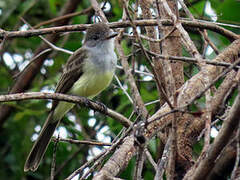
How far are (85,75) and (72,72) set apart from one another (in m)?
0.20

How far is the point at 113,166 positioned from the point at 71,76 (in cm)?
246

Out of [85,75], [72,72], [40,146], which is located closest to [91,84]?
[85,75]

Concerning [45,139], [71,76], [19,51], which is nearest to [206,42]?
[71,76]

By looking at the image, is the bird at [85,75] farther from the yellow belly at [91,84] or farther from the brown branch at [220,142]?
the brown branch at [220,142]

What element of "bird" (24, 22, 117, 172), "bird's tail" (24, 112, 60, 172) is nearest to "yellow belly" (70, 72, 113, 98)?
"bird" (24, 22, 117, 172)

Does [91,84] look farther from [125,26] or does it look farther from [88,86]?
[125,26]

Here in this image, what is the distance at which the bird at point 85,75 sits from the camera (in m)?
4.79

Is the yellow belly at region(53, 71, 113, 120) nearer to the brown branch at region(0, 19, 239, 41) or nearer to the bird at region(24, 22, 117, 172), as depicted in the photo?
the bird at region(24, 22, 117, 172)

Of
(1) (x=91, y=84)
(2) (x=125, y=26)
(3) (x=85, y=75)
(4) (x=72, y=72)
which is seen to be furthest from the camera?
(4) (x=72, y=72)

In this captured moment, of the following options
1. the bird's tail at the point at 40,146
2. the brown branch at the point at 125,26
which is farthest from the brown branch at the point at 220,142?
the bird's tail at the point at 40,146

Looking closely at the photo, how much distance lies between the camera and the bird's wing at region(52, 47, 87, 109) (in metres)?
5.07

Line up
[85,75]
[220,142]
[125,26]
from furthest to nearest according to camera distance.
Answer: [85,75]
[125,26]
[220,142]

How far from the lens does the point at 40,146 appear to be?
16.5ft

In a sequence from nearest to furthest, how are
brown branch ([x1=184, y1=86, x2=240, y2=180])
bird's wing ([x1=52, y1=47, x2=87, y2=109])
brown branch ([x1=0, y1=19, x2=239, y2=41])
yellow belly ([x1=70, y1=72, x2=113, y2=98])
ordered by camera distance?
brown branch ([x1=184, y1=86, x2=240, y2=180])
brown branch ([x1=0, y1=19, x2=239, y2=41])
yellow belly ([x1=70, y1=72, x2=113, y2=98])
bird's wing ([x1=52, y1=47, x2=87, y2=109])
